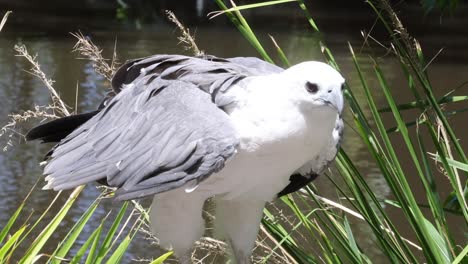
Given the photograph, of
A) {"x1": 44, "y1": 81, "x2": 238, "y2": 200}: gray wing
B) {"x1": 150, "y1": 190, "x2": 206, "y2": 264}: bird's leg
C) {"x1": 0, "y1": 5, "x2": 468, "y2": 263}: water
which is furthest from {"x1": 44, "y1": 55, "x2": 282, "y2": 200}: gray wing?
{"x1": 0, "y1": 5, "x2": 468, "y2": 263}: water

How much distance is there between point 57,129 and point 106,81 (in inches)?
43.5

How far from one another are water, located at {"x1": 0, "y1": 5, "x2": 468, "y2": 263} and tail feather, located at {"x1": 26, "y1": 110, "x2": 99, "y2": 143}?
0.78m

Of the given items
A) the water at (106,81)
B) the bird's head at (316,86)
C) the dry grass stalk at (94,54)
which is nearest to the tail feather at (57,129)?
the dry grass stalk at (94,54)

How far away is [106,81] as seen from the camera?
335 cm

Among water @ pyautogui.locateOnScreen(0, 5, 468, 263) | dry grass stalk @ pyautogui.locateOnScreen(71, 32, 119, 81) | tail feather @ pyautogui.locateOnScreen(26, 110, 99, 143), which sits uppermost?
dry grass stalk @ pyautogui.locateOnScreen(71, 32, 119, 81)

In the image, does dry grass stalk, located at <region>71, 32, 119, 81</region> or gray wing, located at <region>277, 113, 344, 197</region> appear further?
dry grass stalk, located at <region>71, 32, 119, 81</region>

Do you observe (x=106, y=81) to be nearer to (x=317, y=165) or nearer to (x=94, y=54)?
(x=94, y=54)

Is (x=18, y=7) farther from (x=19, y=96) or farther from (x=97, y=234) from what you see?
(x=97, y=234)

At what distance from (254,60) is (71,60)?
5597 mm

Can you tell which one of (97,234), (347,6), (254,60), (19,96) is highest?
(254,60)

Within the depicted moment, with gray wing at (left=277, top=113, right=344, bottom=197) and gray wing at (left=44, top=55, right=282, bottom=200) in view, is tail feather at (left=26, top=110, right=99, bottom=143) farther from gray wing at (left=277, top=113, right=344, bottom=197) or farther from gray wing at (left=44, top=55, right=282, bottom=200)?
gray wing at (left=277, top=113, right=344, bottom=197)

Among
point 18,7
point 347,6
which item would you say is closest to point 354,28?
point 347,6

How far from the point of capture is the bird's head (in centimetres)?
178

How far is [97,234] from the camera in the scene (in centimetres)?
207
